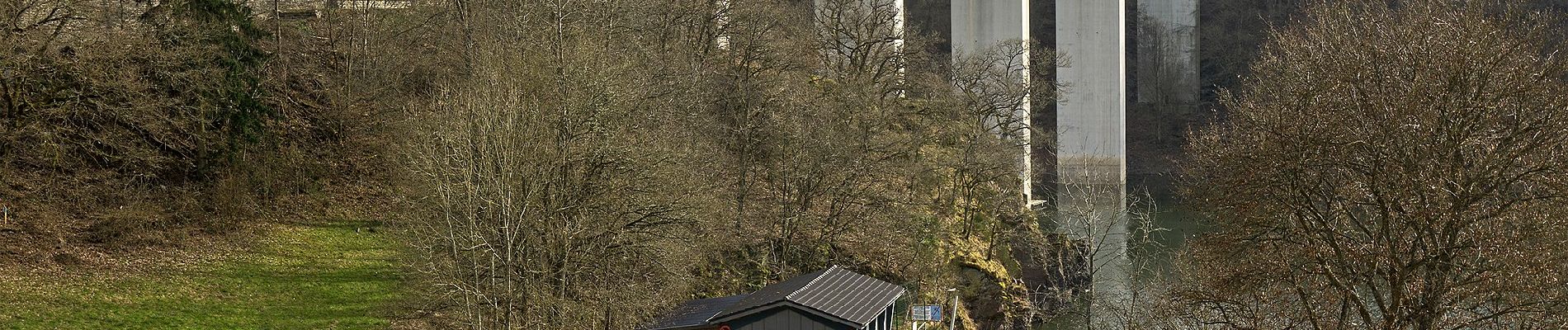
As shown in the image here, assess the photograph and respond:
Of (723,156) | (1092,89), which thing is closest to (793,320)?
(723,156)

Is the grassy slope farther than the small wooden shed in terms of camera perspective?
Yes

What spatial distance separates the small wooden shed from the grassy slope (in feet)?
19.4

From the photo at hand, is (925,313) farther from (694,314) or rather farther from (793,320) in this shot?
(793,320)

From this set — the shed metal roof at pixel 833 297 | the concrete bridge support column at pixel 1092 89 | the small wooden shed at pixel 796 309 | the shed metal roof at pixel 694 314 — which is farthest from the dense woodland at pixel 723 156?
the concrete bridge support column at pixel 1092 89

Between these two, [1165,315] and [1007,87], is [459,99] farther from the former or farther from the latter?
[1007,87]

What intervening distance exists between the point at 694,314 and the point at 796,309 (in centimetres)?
160

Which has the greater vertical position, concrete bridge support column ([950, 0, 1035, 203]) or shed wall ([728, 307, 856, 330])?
concrete bridge support column ([950, 0, 1035, 203])

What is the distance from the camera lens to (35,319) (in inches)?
677

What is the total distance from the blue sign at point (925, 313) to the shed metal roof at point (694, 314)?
345 cm

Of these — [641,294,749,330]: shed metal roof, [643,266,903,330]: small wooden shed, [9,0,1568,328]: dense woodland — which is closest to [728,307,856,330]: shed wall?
[643,266,903,330]: small wooden shed

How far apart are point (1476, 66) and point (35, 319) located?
51.7ft

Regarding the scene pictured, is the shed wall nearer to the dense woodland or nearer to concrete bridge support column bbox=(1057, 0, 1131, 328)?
the dense woodland

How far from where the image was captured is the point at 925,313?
18.6 meters

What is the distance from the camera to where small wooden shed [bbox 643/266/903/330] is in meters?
13.3
